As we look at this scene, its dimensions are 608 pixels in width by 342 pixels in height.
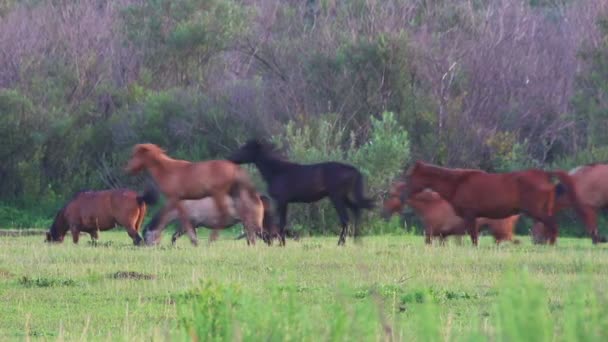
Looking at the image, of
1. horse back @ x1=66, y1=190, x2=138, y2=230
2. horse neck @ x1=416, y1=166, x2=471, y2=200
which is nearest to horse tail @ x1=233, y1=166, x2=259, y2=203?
horse back @ x1=66, y1=190, x2=138, y2=230

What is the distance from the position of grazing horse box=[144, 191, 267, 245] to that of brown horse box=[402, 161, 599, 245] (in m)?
2.80

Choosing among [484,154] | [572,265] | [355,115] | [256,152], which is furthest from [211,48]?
[572,265]

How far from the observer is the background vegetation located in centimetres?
3569

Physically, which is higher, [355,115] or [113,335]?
[113,335]

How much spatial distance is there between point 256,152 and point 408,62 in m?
18.2

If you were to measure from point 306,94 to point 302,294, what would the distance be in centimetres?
2695

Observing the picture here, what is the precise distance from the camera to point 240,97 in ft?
132

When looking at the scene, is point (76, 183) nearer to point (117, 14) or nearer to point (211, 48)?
point (211, 48)

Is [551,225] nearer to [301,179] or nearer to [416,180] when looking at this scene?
[416,180]

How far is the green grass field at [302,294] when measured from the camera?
5727mm

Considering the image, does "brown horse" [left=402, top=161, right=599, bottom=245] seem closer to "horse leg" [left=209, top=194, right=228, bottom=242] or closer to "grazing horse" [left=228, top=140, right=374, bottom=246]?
"grazing horse" [left=228, top=140, right=374, bottom=246]

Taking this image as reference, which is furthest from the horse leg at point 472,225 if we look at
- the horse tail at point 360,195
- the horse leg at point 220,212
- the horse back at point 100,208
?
the horse back at point 100,208

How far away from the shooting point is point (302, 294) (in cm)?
1238

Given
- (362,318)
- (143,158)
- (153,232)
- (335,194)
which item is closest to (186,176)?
(143,158)
